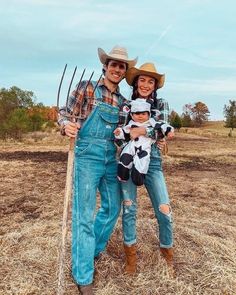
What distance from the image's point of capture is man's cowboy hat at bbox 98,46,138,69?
376 cm

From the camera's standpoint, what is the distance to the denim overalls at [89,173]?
374 cm

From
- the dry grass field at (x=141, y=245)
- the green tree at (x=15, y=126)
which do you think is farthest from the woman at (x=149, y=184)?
the green tree at (x=15, y=126)

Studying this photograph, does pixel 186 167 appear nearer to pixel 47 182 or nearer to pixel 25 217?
pixel 47 182

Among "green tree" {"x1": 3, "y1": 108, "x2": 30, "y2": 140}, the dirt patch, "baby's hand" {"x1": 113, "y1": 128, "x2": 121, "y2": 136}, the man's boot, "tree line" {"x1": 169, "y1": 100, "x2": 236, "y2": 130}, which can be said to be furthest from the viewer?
"tree line" {"x1": 169, "y1": 100, "x2": 236, "y2": 130}

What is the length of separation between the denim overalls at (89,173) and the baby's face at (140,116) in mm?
176

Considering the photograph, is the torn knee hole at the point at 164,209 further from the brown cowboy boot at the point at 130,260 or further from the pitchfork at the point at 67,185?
the pitchfork at the point at 67,185

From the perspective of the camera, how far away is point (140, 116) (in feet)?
12.6

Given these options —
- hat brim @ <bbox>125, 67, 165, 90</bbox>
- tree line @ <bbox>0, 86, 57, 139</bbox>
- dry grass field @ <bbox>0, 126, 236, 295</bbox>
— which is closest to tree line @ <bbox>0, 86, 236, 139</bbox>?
tree line @ <bbox>0, 86, 57, 139</bbox>

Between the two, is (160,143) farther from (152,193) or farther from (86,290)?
(86,290)

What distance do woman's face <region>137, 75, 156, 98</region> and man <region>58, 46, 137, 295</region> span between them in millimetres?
173

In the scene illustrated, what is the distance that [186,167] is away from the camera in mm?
12797

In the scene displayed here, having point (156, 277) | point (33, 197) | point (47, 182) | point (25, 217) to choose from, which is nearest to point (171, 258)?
point (156, 277)

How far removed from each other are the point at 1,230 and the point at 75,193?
8.16ft

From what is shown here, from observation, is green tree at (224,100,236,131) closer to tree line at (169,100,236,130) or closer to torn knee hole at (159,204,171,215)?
tree line at (169,100,236,130)
